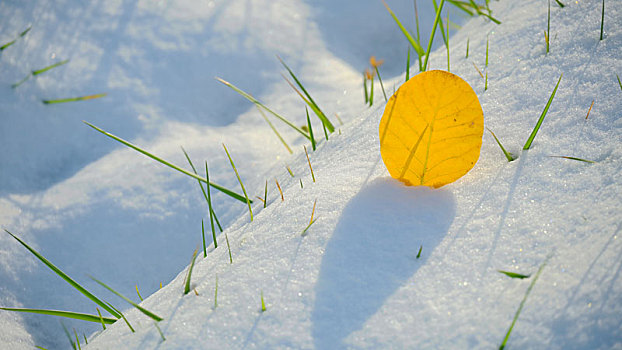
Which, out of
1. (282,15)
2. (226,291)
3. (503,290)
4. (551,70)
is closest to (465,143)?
(503,290)

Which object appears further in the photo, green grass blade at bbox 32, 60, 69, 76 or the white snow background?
green grass blade at bbox 32, 60, 69, 76

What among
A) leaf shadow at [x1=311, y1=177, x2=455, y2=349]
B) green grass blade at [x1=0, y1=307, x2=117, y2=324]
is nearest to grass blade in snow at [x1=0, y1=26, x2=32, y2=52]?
green grass blade at [x1=0, y1=307, x2=117, y2=324]

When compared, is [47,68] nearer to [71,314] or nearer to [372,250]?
[71,314]

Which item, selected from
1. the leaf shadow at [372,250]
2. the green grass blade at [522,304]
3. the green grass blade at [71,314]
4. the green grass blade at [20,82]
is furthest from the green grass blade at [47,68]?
the green grass blade at [522,304]

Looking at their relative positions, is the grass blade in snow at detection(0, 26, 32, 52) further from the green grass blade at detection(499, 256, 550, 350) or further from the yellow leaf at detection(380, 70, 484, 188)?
the green grass blade at detection(499, 256, 550, 350)

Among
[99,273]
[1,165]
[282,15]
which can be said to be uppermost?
[282,15]

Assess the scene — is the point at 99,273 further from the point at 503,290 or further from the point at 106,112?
the point at 503,290

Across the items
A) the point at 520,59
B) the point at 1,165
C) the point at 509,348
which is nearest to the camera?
the point at 509,348
